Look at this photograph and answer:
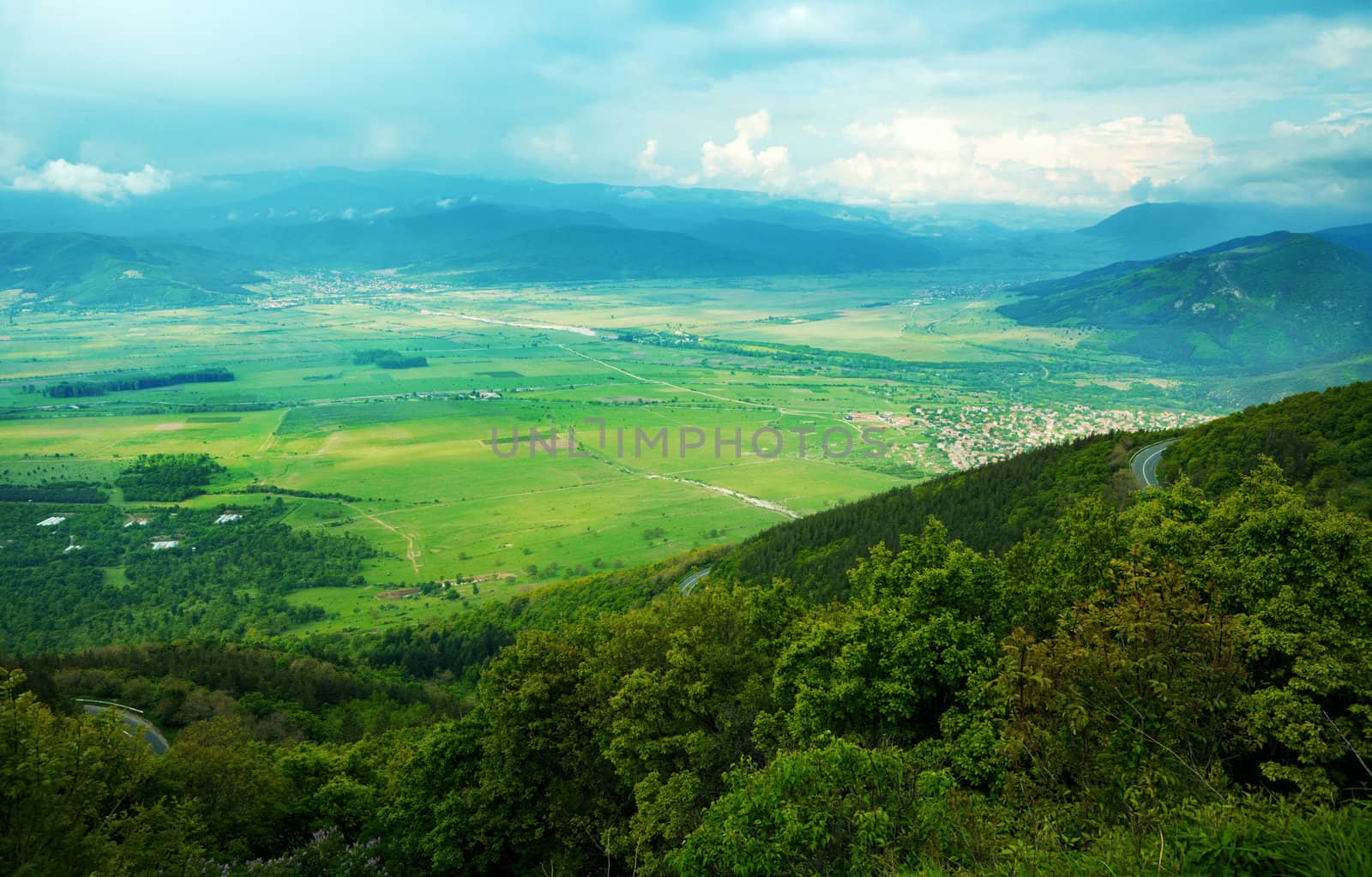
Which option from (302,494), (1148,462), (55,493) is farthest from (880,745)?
(55,493)

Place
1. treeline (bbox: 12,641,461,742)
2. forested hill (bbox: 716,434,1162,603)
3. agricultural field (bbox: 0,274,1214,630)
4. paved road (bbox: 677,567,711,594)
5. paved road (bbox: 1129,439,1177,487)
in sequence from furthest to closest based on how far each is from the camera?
agricultural field (bbox: 0,274,1214,630), paved road (bbox: 677,567,711,594), forested hill (bbox: 716,434,1162,603), paved road (bbox: 1129,439,1177,487), treeline (bbox: 12,641,461,742)

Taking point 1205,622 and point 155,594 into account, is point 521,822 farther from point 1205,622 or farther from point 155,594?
point 155,594

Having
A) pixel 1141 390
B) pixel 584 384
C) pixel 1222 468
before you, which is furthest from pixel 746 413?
pixel 1222 468

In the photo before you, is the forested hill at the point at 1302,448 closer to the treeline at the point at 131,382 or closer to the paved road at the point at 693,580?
the paved road at the point at 693,580

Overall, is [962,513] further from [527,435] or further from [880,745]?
[527,435]

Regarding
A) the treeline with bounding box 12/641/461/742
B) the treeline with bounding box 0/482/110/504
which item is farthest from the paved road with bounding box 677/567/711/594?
the treeline with bounding box 0/482/110/504

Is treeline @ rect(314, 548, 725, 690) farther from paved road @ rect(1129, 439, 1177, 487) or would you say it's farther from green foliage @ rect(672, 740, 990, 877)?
green foliage @ rect(672, 740, 990, 877)
